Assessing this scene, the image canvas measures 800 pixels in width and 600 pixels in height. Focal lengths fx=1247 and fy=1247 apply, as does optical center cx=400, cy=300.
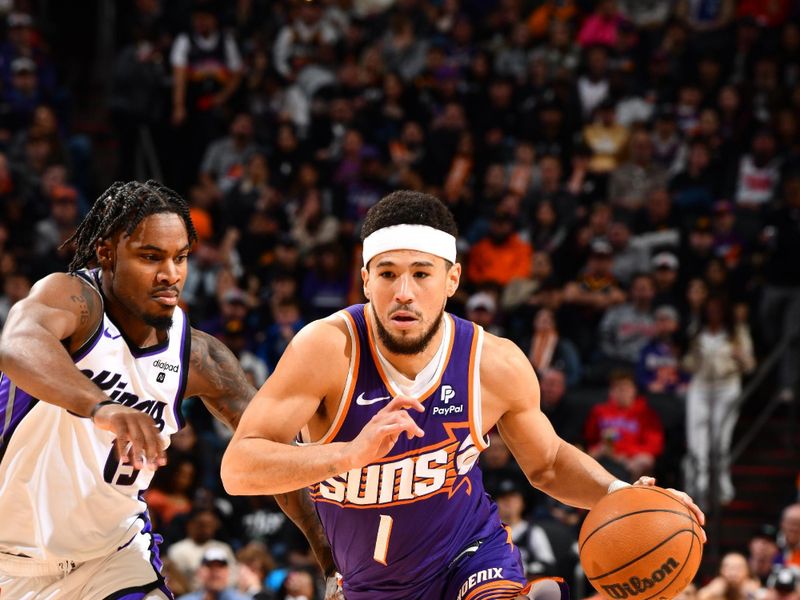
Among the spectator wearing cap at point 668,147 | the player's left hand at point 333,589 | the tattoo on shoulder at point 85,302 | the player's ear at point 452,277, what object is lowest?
the player's left hand at point 333,589

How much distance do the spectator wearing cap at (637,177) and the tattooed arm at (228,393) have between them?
8.89 meters

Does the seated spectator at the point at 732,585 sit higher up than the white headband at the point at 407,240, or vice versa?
the white headband at the point at 407,240

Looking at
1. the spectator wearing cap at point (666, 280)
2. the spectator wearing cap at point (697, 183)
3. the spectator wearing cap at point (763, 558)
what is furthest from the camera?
the spectator wearing cap at point (697, 183)

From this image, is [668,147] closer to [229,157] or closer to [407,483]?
[229,157]

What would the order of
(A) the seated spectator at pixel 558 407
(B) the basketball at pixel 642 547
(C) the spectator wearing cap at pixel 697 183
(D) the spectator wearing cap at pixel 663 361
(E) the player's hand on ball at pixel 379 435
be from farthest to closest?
(C) the spectator wearing cap at pixel 697 183 < (D) the spectator wearing cap at pixel 663 361 < (A) the seated spectator at pixel 558 407 < (B) the basketball at pixel 642 547 < (E) the player's hand on ball at pixel 379 435

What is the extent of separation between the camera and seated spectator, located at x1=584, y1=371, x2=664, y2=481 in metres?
10.8

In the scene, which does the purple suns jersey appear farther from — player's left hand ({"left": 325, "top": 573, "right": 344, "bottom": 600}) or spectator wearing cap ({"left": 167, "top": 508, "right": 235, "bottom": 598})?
spectator wearing cap ({"left": 167, "top": 508, "right": 235, "bottom": 598})

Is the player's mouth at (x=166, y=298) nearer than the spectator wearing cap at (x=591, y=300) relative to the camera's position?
Yes

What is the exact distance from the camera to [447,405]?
4.71m

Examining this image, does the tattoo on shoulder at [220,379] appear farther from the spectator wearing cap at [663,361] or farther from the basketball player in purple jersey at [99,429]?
the spectator wearing cap at [663,361]

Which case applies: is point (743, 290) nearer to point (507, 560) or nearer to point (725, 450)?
point (725, 450)

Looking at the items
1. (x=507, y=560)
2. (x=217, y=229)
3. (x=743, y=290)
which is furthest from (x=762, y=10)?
(x=507, y=560)

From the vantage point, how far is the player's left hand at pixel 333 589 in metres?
4.87

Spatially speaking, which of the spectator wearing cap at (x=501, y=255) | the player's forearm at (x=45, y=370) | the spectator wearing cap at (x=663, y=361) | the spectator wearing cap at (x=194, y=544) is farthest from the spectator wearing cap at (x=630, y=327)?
the player's forearm at (x=45, y=370)
